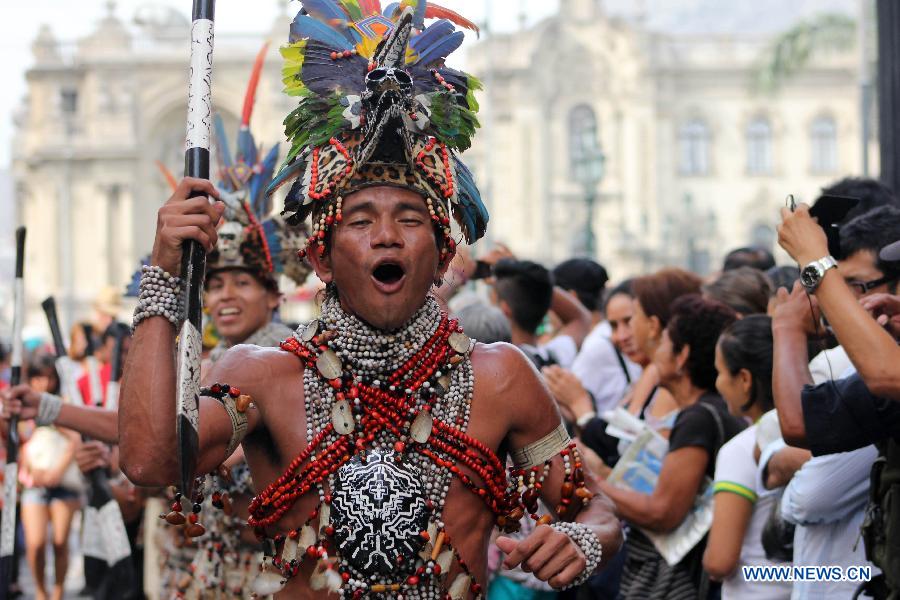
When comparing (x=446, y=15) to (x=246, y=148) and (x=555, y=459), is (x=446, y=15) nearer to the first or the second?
(x=555, y=459)

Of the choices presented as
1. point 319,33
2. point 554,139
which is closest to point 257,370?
point 319,33

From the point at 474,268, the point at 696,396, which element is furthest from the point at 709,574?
the point at 474,268

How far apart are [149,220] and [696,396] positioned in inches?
2029

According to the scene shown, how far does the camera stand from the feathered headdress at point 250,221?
5.65 m

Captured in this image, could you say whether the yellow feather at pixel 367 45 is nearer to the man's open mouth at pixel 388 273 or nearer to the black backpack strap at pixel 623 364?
the man's open mouth at pixel 388 273

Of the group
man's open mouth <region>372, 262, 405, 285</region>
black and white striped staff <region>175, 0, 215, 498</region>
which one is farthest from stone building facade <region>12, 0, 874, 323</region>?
black and white striped staff <region>175, 0, 215, 498</region>

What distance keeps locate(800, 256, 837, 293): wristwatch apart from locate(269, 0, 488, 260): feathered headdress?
2.87 feet

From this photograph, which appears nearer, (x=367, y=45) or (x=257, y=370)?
(x=257, y=370)

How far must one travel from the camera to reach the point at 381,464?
3.15m

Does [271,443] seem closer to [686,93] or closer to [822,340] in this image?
[822,340]

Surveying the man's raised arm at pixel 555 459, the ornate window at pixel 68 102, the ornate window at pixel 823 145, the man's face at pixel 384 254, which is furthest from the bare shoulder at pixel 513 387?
the ornate window at pixel 823 145

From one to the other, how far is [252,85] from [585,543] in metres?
2.75

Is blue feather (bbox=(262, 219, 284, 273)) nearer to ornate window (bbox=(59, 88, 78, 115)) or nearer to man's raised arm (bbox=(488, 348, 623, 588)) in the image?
man's raised arm (bbox=(488, 348, 623, 588))

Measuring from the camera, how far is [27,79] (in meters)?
55.7
